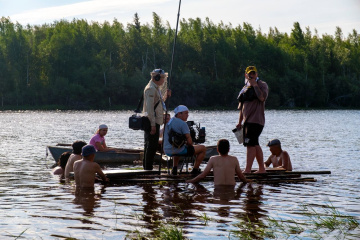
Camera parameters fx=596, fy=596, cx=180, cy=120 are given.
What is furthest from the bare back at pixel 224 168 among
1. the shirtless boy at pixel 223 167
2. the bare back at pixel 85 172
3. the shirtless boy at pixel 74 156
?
the shirtless boy at pixel 74 156

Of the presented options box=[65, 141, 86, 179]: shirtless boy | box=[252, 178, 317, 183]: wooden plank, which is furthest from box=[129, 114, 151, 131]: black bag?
box=[252, 178, 317, 183]: wooden plank

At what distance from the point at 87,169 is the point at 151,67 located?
8561cm

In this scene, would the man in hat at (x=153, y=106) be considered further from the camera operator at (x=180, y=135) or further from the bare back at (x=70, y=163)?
the bare back at (x=70, y=163)

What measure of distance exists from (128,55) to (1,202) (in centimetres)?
8905

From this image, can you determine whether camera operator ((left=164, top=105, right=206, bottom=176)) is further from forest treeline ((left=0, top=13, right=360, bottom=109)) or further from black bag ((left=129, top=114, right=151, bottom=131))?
forest treeline ((left=0, top=13, right=360, bottom=109))

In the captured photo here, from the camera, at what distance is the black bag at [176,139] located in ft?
39.0

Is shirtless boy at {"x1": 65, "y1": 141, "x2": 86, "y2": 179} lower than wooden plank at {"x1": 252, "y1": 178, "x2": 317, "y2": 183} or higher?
higher

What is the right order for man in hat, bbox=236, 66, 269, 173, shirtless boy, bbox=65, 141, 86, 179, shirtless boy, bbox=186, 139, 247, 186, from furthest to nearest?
shirtless boy, bbox=65, 141, 86, 179, man in hat, bbox=236, 66, 269, 173, shirtless boy, bbox=186, 139, 247, 186

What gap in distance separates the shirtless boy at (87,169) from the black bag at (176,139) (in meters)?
1.53

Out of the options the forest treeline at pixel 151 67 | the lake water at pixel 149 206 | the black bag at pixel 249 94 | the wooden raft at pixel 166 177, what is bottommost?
the lake water at pixel 149 206

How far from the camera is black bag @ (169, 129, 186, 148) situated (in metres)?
11.9

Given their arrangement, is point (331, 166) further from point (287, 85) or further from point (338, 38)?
point (338, 38)

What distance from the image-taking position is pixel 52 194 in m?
11.1

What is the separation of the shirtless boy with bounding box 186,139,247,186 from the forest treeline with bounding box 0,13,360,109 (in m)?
72.7
